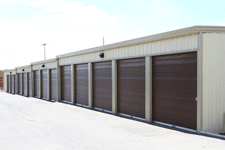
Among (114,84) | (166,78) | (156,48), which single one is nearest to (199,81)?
(166,78)

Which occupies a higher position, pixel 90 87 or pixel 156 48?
pixel 156 48

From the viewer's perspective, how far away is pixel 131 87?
12.1m

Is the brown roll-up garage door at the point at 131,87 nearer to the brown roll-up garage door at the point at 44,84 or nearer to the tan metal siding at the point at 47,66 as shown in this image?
the tan metal siding at the point at 47,66

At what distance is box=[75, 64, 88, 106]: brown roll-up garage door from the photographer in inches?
653

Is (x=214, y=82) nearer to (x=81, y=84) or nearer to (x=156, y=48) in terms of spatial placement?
(x=156, y=48)

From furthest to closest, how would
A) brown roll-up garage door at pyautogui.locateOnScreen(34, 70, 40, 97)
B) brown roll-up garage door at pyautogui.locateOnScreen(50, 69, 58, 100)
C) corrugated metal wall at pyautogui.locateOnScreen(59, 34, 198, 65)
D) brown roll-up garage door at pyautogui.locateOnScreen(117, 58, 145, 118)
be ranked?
brown roll-up garage door at pyautogui.locateOnScreen(34, 70, 40, 97) < brown roll-up garage door at pyautogui.locateOnScreen(50, 69, 58, 100) < brown roll-up garage door at pyautogui.locateOnScreen(117, 58, 145, 118) < corrugated metal wall at pyautogui.locateOnScreen(59, 34, 198, 65)

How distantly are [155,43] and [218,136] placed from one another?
4.25 meters

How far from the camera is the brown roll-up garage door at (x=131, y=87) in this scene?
1141cm

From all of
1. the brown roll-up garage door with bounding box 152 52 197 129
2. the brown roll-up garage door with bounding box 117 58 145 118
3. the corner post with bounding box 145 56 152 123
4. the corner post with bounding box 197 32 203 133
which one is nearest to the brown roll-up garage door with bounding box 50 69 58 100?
the brown roll-up garage door with bounding box 117 58 145 118

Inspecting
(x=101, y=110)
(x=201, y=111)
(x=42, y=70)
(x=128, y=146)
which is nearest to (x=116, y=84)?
(x=101, y=110)

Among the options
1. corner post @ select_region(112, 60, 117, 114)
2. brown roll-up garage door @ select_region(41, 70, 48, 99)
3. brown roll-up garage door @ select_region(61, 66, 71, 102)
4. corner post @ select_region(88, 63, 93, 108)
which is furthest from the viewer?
brown roll-up garage door @ select_region(41, 70, 48, 99)

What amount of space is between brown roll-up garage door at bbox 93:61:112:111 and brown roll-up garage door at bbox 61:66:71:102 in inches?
162

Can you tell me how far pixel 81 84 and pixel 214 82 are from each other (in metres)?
10.3

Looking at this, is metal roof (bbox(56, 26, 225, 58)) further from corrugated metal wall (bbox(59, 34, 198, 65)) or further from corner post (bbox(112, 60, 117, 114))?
corner post (bbox(112, 60, 117, 114))
